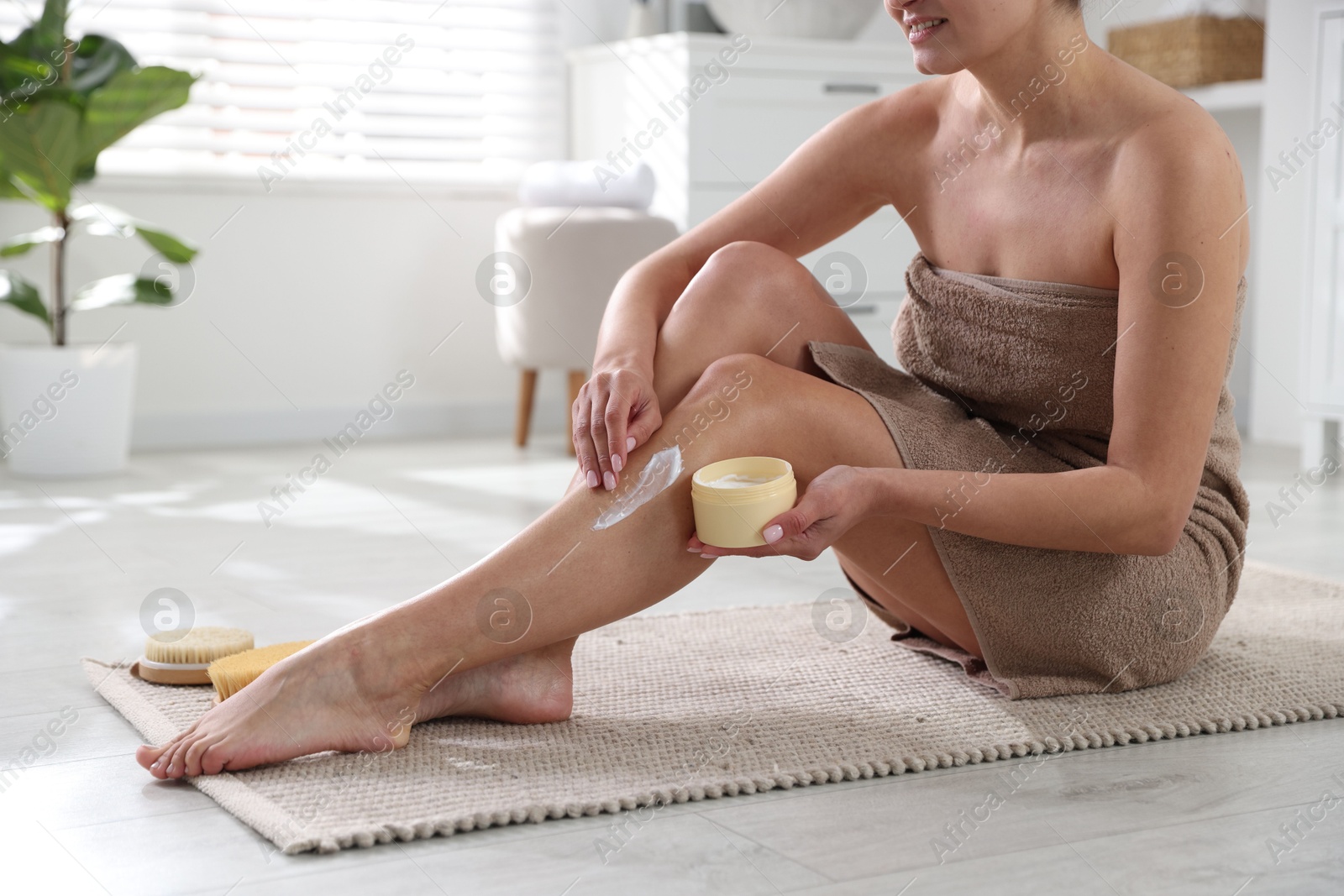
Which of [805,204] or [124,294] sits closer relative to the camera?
[805,204]

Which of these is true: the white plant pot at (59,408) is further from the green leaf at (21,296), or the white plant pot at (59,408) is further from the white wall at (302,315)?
the white wall at (302,315)

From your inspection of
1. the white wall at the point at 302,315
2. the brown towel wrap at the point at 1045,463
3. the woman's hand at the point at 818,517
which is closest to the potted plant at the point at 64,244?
the white wall at the point at 302,315

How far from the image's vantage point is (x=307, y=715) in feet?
3.57

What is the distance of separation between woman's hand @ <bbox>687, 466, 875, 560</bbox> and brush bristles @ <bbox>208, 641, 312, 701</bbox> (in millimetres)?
424

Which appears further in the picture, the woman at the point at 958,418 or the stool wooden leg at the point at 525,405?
the stool wooden leg at the point at 525,405

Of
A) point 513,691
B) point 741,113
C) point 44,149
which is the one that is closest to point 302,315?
point 44,149

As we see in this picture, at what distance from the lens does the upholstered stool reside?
3.02 metres

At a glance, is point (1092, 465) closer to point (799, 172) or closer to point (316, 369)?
point (799, 172)

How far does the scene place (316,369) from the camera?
344cm

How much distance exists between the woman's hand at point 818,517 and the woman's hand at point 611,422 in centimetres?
10

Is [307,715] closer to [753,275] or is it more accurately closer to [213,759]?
[213,759]

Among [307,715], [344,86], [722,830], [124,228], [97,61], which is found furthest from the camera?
[344,86]

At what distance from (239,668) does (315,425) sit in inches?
88.8

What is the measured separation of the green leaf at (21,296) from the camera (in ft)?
9.06
